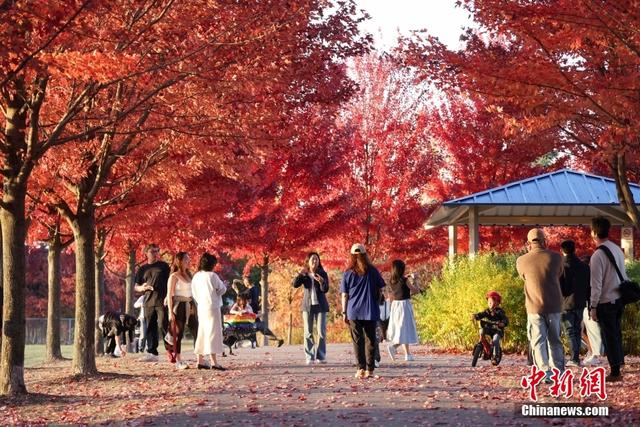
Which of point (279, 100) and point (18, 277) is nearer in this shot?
point (18, 277)

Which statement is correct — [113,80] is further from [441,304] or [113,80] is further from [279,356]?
[441,304]

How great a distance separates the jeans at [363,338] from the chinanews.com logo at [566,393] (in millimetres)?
2297

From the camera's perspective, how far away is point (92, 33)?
12023mm

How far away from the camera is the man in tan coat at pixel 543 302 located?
11.5m

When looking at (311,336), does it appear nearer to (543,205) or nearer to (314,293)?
(314,293)

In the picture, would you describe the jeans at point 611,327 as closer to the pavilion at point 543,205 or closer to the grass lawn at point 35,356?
the pavilion at point 543,205

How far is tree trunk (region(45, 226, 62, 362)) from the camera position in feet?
75.0

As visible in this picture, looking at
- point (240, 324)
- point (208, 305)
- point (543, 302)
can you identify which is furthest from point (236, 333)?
point (543, 302)

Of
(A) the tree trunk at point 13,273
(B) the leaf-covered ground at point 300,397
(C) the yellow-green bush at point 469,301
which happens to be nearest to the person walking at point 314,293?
(B) the leaf-covered ground at point 300,397

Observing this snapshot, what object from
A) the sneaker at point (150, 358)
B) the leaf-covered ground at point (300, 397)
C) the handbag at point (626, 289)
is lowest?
the leaf-covered ground at point (300, 397)

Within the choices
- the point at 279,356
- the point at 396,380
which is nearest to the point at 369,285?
the point at 396,380

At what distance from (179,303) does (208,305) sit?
2.41ft

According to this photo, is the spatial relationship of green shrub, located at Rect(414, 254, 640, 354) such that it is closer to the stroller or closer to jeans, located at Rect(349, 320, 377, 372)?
the stroller

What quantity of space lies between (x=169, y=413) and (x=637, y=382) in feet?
18.7
